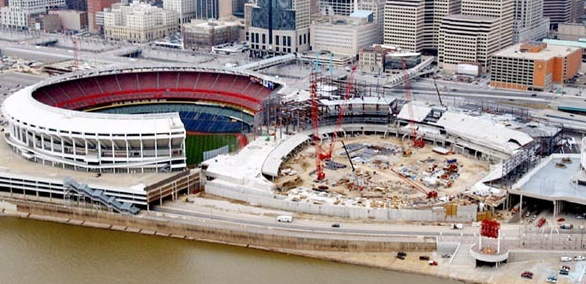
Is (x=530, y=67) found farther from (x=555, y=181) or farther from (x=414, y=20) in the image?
(x=555, y=181)

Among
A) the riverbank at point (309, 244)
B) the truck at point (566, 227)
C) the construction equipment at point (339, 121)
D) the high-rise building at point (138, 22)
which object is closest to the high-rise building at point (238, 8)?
the high-rise building at point (138, 22)

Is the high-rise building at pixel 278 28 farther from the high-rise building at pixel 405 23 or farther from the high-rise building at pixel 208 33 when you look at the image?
the high-rise building at pixel 405 23

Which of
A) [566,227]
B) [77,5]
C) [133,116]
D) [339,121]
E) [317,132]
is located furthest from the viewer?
[77,5]

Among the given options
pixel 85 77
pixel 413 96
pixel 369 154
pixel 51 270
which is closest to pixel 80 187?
pixel 51 270

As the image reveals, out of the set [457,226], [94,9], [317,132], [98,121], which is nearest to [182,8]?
[94,9]

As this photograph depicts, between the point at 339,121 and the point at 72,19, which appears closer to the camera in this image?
the point at 339,121

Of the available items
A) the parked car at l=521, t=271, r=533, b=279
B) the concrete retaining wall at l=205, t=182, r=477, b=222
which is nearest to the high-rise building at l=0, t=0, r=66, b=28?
the concrete retaining wall at l=205, t=182, r=477, b=222

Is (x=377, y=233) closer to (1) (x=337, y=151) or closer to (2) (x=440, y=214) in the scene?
(2) (x=440, y=214)

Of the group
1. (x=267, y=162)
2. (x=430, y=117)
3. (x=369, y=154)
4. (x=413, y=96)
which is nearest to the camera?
(x=267, y=162)
